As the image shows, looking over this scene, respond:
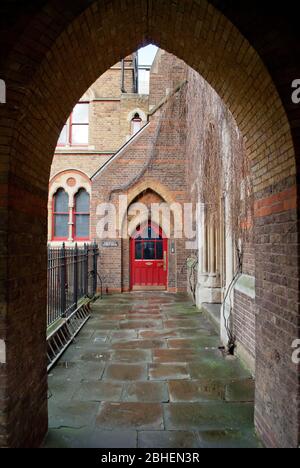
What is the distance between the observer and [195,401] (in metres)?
4.00

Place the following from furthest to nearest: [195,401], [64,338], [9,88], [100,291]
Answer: [100,291]
[64,338]
[195,401]
[9,88]

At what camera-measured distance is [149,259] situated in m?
13.2

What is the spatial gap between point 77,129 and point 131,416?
14817mm

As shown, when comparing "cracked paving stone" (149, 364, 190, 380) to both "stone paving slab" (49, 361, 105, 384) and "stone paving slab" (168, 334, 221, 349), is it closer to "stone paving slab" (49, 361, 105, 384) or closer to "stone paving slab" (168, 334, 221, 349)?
"stone paving slab" (49, 361, 105, 384)

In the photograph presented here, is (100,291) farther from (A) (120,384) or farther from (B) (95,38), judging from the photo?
(B) (95,38)

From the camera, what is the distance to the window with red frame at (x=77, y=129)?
16109 millimetres

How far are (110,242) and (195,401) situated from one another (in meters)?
9.06

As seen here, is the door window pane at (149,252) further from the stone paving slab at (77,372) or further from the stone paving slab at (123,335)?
the stone paving slab at (77,372)

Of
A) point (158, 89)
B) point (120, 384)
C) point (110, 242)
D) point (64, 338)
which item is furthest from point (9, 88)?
point (158, 89)

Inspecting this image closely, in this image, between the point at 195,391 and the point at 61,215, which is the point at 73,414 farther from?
the point at 61,215

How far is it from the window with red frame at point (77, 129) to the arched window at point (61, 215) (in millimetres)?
2435

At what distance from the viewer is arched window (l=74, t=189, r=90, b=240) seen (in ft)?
51.2

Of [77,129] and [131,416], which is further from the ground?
[77,129]

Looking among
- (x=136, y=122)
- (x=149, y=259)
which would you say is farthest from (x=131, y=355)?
(x=136, y=122)
